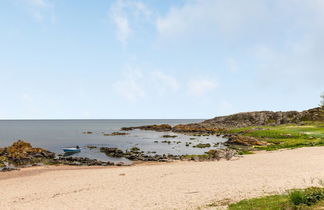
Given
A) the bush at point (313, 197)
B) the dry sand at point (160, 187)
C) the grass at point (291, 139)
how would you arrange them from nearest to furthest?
the bush at point (313, 197), the dry sand at point (160, 187), the grass at point (291, 139)

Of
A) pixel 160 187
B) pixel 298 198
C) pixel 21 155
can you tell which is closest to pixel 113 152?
pixel 21 155

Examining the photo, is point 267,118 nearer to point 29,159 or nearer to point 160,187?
point 29,159

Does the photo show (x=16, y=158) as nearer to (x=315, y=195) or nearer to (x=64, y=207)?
(x=64, y=207)

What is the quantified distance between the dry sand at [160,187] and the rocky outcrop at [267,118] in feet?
387

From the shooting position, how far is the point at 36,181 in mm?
30312

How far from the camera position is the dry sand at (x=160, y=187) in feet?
60.2

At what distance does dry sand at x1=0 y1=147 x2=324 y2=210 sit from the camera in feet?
60.2

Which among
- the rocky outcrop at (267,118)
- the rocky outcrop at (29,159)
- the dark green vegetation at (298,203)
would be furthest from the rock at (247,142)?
the rocky outcrop at (267,118)

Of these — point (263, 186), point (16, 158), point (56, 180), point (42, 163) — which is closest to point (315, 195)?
point (263, 186)

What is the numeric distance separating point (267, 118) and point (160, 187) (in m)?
141

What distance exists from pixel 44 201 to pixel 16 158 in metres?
34.9

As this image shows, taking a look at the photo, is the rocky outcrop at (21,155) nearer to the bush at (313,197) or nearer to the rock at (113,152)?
the rock at (113,152)

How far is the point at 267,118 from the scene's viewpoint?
5832 inches

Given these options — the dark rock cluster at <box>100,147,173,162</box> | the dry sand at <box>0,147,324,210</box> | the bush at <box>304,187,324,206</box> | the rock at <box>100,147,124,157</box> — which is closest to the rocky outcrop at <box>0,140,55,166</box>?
the rock at <box>100,147,124,157</box>
